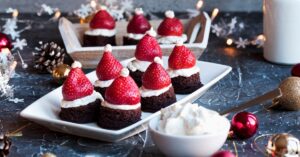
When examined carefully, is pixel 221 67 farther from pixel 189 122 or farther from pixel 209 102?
pixel 189 122

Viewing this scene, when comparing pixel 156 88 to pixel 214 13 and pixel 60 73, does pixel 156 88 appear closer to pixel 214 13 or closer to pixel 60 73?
pixel 60 73

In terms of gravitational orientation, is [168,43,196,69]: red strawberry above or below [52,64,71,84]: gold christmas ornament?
above

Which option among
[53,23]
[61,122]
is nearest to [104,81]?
[61,122]

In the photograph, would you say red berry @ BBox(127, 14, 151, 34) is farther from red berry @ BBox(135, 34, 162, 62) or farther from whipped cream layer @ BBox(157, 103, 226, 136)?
whipped cream layer @ BBox(157, 103, 226, 136)

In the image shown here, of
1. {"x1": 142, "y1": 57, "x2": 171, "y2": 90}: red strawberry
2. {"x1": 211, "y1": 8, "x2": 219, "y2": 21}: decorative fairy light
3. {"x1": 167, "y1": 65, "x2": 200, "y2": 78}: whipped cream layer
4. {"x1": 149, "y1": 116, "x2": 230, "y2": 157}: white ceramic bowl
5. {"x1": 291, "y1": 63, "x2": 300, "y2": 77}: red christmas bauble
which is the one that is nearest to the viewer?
{"x1": 149, "y1": 116, "x2": 230, "y2": 157}: white ceramic bowl

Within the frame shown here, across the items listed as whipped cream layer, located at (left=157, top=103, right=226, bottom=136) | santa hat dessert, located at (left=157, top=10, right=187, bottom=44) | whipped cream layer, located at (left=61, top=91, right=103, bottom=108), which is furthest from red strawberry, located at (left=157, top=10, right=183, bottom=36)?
whipped cream layer, located at (left=157, top=103, right=226, bottom=136)

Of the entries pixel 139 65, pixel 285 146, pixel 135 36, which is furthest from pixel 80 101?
pixel 135 36

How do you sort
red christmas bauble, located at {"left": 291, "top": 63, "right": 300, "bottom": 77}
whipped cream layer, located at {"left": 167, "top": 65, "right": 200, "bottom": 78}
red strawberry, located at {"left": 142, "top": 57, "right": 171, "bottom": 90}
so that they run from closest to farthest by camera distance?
1. red strawberry, located at {"left": 142, "top": 57, "right": 171, "bottom": 90}
2. whipped cream layer, located at {"left": 167, "top": 65, "right": 200, "bottom": 78}
3. red christmas bauble, located at {"left": 291, "top": 63, "right": 300, "bottom": 77}
